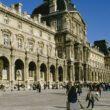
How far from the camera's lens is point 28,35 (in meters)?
50.5

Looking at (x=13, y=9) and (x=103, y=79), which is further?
(x=103, y=79)

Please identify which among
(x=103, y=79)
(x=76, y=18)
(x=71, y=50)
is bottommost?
(x=103, y=79)

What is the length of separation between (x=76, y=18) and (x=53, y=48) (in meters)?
12.6

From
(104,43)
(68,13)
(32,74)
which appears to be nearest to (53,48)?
(68,13)

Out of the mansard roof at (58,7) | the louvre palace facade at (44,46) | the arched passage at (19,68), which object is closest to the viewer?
the louvre palace facade at (44,46)

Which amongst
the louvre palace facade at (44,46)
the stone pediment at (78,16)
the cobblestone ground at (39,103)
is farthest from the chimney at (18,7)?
the cobblestone ground at (39,103)

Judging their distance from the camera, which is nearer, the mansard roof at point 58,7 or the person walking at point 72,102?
the person walking at point 72,102

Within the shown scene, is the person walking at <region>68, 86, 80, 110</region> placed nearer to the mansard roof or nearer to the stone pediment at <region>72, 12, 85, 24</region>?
the mansard roof

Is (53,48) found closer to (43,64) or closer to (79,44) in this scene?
(79,44)

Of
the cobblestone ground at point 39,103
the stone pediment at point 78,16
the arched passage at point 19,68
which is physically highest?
the stone pediment at point 78,16

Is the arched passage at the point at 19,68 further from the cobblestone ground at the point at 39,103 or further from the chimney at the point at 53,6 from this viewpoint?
the chimney at the point at 53,6

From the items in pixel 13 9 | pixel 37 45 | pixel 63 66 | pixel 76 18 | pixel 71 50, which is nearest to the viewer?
pixel 13 9

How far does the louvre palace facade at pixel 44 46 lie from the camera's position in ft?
135

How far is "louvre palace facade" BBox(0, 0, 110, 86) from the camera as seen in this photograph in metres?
41.3
